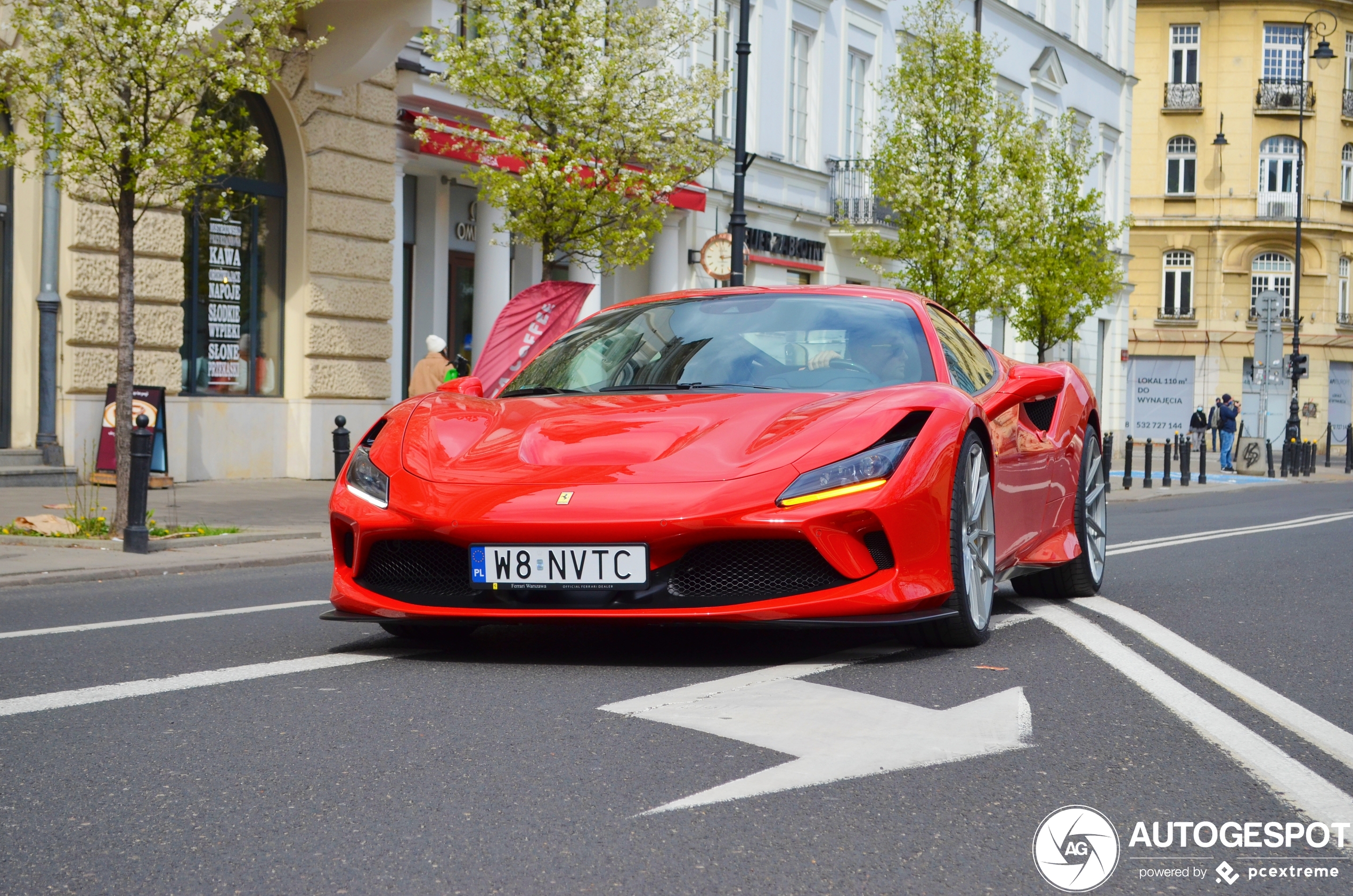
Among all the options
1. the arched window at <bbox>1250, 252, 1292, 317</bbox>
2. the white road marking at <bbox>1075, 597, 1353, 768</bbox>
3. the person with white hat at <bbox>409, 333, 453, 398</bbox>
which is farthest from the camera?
the arched window at <bbox>1250, 252, 1292, 317</bbox>

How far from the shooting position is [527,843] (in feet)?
10.5

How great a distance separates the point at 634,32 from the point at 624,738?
13.8 meters

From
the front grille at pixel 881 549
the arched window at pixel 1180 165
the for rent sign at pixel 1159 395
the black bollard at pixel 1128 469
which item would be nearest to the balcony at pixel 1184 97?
the arched window at pixel 1180 165

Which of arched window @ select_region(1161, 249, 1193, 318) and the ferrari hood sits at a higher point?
arched window @ select_region(1161, 249, 1193, 318)

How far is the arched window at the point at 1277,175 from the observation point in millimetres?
60625

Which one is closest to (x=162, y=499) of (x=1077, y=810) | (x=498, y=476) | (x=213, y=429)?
(x=213, y=429)

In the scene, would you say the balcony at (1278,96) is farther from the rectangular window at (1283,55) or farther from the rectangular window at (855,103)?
the rectangular window at (855,103)

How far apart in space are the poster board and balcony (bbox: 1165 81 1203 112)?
5179cm

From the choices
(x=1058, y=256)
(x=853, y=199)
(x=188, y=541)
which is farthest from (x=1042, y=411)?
(x=853, y=199)

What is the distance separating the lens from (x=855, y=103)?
1236 inches

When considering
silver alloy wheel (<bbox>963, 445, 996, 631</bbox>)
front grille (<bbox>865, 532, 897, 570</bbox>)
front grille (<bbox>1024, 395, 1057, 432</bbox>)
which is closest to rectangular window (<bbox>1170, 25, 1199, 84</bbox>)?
front grille (<bbox>1024, 395, 1057, 432</bbox>)

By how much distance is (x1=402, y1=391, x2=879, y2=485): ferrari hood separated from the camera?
5188mm

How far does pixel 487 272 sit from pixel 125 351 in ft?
37.0

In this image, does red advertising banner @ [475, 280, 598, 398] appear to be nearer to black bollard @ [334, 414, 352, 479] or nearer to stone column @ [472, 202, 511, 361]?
black bollard @ [334, 414, 352, 479]
